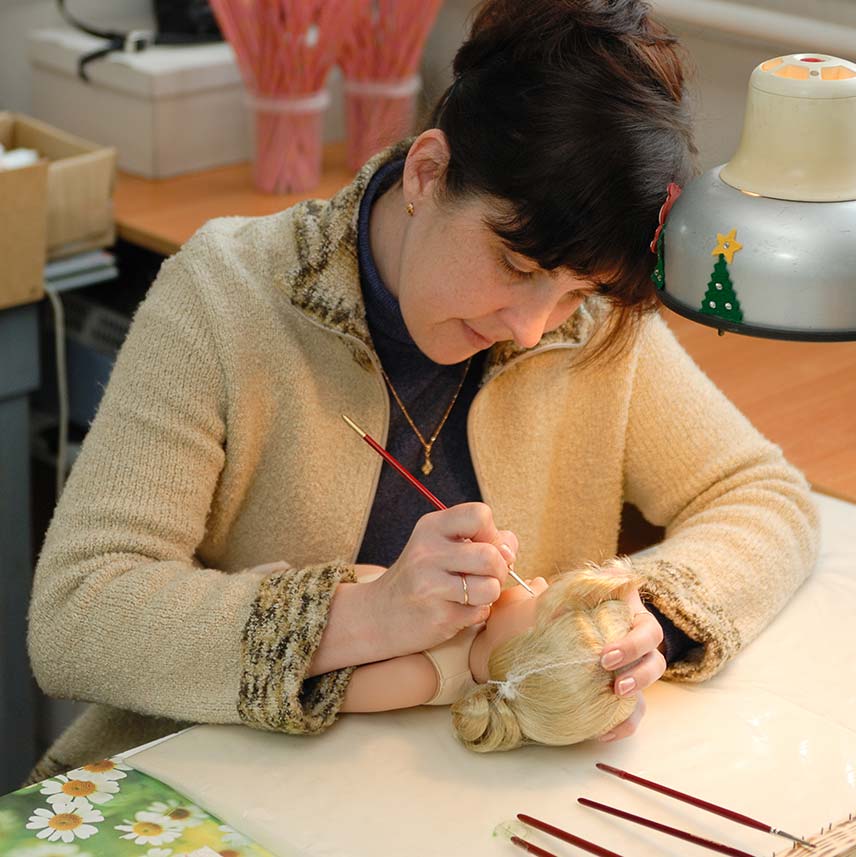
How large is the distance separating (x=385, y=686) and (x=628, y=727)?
21cm

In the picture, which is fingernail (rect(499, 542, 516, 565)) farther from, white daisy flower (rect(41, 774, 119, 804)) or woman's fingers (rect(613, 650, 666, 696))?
white daisy flower (rect(41, 774, 119, 804))

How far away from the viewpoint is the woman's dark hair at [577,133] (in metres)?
1.13

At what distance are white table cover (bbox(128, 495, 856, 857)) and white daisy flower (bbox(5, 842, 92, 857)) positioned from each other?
114mm

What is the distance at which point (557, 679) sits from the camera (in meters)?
1.10

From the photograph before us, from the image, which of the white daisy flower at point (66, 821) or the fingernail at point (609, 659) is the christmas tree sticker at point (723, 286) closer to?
the fingernail at point (609, 659)

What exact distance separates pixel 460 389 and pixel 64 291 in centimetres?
106

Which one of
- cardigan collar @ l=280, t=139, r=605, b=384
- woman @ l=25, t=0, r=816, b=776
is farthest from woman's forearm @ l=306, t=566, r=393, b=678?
cardigan collar @ l=280, t=139, r=605, b=384

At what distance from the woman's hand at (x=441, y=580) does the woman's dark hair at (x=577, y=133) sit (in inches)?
9.6

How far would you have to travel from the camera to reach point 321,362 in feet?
4.50

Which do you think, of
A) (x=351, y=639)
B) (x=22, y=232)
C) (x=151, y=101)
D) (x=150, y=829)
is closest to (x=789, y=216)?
(x=351, y=639)

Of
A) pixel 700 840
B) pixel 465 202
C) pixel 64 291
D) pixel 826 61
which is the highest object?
pixel 826 61

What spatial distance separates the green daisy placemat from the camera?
980 mm

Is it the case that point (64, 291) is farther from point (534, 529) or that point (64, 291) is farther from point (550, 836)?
point (550, 836)

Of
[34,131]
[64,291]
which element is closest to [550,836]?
[64,291]
